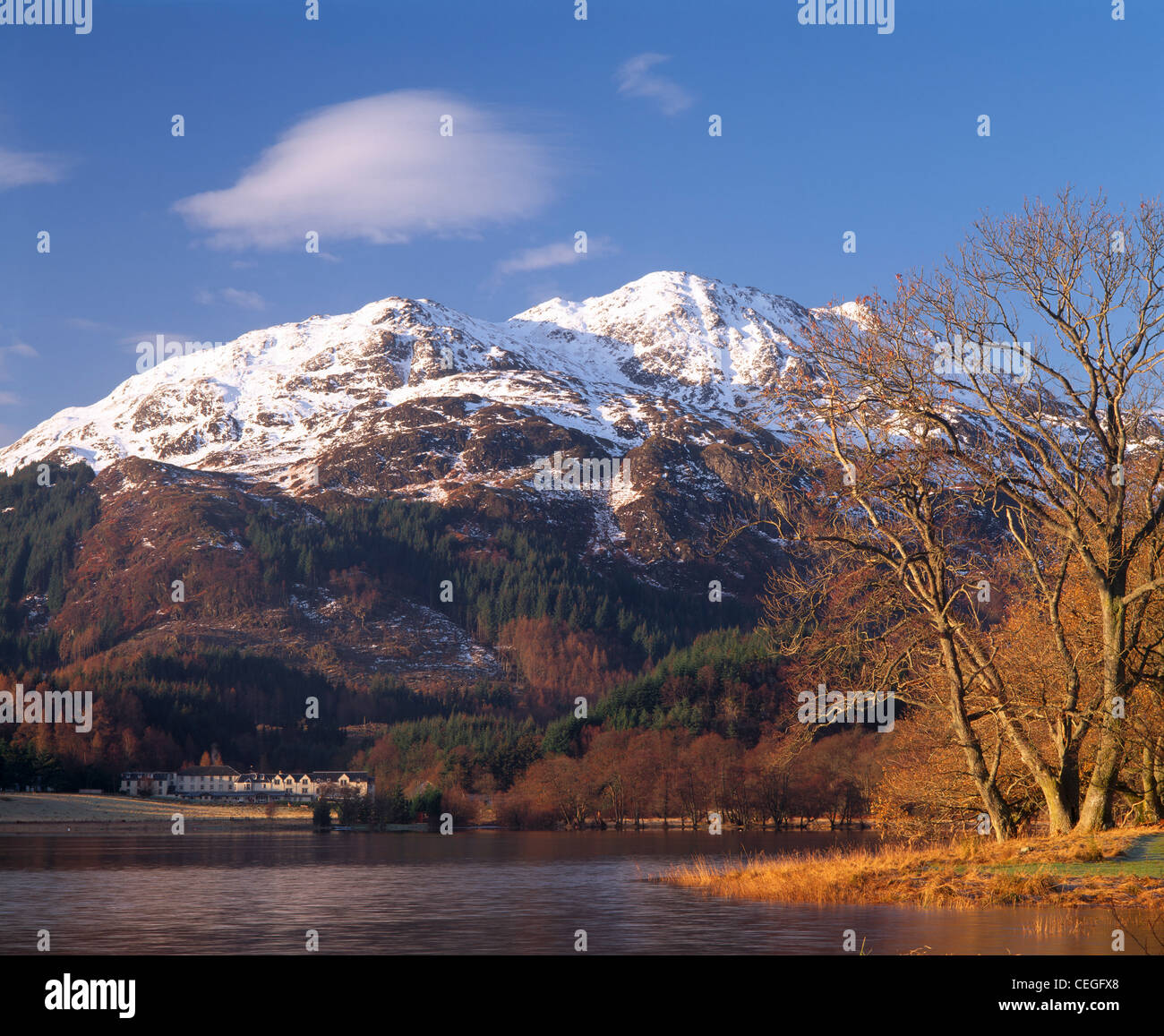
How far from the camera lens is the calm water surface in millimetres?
30025

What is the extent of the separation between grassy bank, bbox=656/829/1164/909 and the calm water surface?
1.03m

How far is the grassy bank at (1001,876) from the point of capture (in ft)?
107

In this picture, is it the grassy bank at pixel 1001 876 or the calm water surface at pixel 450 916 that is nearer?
the calm water surface at pixel 450 916

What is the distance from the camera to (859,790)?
160625 mm

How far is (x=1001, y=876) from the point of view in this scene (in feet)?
113

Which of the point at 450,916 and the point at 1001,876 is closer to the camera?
the point at 1001,876

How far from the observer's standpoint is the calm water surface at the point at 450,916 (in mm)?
30025

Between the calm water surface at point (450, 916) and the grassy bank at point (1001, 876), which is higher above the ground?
the grassy bank at point (1001, 876)

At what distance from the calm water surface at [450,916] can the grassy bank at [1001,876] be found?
1035 mm

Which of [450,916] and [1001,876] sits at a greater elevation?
[1001,876]

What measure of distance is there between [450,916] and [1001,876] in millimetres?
17471

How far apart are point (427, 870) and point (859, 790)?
100397mm
